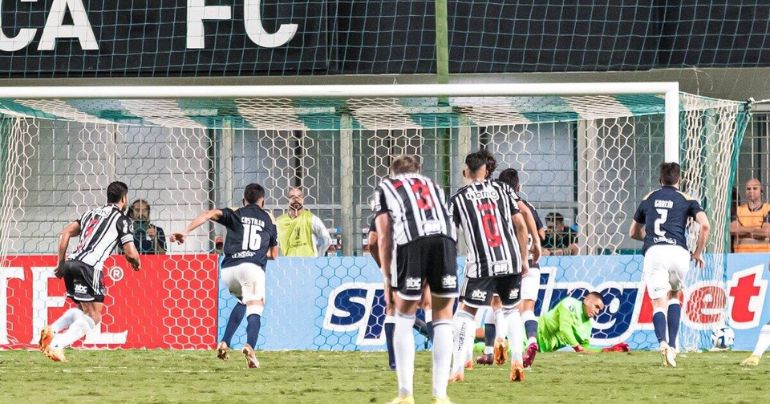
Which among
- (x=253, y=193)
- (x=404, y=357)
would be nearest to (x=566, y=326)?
(x=253, y=193)

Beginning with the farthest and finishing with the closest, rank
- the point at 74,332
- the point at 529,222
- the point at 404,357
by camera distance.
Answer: the point at 74,332 < the point at 529,222 < the point at 404,357

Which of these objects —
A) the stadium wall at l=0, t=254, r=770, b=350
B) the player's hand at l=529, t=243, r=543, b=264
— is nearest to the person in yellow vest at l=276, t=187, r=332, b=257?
the stadium wall at l=0, t=254, r=770, b=350

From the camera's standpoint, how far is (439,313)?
8164 mm

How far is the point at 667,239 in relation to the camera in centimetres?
1233

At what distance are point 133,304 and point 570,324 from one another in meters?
4.58

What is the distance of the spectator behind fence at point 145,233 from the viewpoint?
15922 millimetres

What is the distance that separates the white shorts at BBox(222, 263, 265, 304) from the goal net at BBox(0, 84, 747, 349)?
6.48 feet

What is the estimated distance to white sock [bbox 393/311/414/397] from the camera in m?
7.86

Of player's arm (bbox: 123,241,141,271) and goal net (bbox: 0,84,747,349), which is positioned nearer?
player's arm (bbox: 123,241,141,271)

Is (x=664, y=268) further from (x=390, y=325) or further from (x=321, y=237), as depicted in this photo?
(x=321, y=237)

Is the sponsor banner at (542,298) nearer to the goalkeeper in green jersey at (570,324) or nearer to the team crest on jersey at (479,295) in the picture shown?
the goalkeeper in green jersey at (570,324)

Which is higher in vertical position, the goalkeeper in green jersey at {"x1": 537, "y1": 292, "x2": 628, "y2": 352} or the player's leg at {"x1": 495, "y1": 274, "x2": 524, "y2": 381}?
the player's leg at {"x1": 495, "y1": 274, "x2": 524, "y2": 381}

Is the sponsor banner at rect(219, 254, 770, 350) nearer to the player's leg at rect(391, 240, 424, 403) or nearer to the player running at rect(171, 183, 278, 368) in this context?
the player running at rect(171, 183, 278, 368)

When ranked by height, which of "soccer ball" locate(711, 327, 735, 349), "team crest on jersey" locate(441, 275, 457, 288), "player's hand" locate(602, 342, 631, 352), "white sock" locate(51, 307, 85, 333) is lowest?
"player's hand" locate(602, 342, 631, 352)
